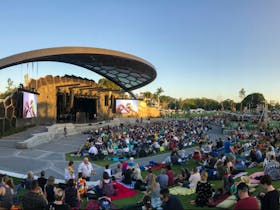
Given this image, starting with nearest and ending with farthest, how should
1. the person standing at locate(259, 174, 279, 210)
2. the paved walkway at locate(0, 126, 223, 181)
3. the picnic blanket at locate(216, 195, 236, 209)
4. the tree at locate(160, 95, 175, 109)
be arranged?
1. the person standing at locate(259, 174, 279, 210)
2. the picnic blanket at locate(216, 195, 236, 209)
3. the paved walkway at locate(0, 126, 223, 181)
4. the tree at locate(160, 95, 175, 109)

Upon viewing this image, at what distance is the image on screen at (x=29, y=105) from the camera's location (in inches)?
930

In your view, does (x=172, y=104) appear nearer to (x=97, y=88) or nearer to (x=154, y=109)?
(x=154, y=109)

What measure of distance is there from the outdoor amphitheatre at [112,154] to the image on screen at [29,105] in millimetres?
91

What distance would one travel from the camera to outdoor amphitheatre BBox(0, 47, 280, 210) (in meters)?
7.79

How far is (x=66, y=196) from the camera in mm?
6883

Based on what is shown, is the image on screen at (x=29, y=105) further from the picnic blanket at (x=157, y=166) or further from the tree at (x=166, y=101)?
the tree at (x=166, y=101)

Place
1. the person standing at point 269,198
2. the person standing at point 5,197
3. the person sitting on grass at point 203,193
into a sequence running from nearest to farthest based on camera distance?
the person standing at point 269,198 → the person standing at point 5,197 → the person sitting on grass at point 203,193

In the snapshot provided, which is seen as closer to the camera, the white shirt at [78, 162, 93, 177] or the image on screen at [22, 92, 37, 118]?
the white shirt at [78, 162, 93, 177]

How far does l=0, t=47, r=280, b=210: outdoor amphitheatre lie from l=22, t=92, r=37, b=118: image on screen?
9 centimetres

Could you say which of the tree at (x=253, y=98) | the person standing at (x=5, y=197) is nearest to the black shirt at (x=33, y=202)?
the person standing at (x=5, y=197)

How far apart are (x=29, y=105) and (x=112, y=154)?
10854 mm

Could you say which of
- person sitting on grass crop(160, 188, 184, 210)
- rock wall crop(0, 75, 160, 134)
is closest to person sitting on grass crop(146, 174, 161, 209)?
person sitting on grass crop(160, 188, 184, 210)

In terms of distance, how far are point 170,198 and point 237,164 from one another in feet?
29.4

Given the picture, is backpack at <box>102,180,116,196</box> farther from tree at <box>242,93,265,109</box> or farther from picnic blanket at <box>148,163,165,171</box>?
tree at <box>242,93,265,109</box>
